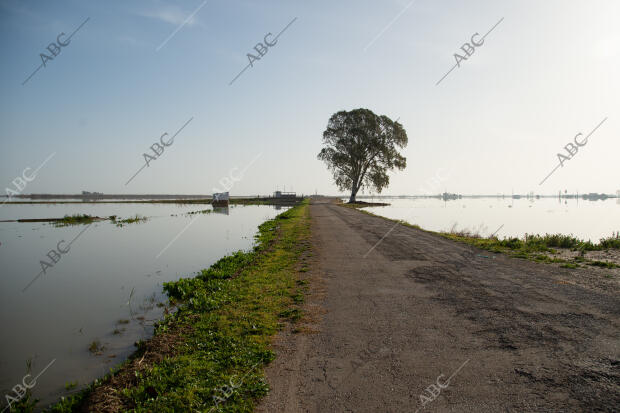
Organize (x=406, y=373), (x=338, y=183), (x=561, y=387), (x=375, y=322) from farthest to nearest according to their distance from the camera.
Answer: (x=338, y=183) → (x=375, y=322) → (x=406, y=373) → (x=561, y=387)

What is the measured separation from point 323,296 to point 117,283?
7915 mm

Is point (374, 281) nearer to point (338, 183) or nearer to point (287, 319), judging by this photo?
point (287, 319)

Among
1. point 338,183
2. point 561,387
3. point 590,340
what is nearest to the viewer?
point 561,387

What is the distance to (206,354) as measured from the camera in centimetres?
537

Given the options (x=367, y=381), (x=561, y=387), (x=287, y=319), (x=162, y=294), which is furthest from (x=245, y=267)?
(x=561, y=387)

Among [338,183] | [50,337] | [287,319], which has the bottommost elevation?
[50,337]

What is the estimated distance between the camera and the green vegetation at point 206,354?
423 centimetres

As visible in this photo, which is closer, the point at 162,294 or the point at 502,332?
the point at 502,332

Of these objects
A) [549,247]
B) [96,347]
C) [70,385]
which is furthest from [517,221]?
[70,385]

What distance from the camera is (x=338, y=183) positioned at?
66.1 m

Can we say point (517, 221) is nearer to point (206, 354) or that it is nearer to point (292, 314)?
point (292, 314)

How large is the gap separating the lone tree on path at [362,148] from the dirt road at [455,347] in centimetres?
5436

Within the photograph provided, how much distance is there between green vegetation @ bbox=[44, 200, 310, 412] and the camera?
4230 millimetres

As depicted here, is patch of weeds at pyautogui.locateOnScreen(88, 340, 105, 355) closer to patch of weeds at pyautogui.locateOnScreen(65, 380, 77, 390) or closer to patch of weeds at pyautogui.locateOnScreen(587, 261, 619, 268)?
patch of weeds at pyautogui.locateOnScreen(65, 380, 77, 390)
